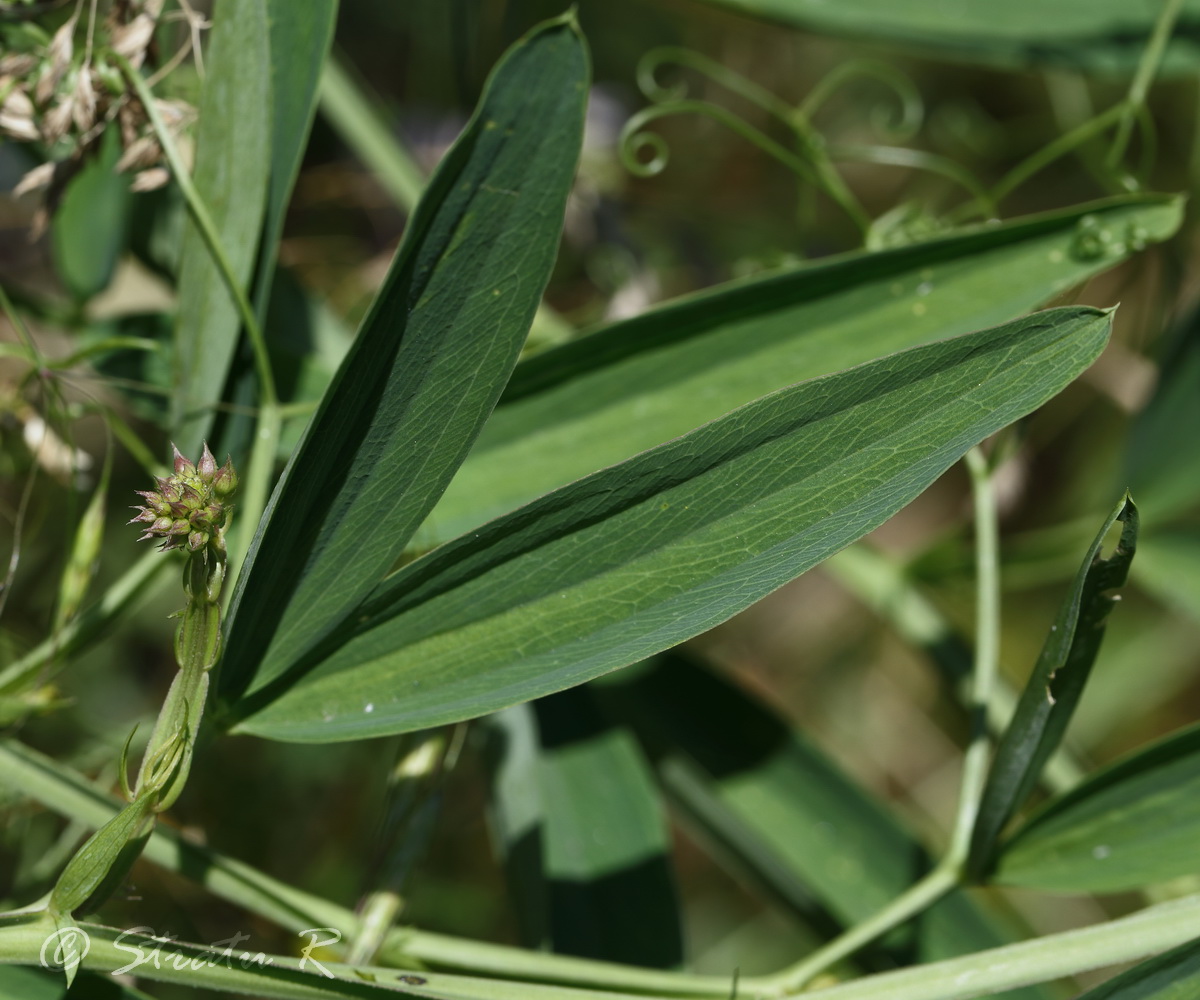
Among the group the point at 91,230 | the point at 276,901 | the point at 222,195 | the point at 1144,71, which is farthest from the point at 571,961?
the point at 1144,71

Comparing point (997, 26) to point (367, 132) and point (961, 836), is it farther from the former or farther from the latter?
point (961, 836)

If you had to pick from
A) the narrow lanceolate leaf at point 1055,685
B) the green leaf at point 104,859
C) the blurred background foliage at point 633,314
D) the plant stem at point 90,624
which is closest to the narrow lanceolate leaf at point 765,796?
the blurred background foliage at point 633,314

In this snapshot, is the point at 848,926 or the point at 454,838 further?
the point at 454,838

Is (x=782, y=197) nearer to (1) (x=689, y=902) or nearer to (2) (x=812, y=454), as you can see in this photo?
(1) (x=689, y=902)

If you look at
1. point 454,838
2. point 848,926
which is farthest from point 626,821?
point 454,838

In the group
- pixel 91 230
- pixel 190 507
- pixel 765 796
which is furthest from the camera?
pixel 765 796

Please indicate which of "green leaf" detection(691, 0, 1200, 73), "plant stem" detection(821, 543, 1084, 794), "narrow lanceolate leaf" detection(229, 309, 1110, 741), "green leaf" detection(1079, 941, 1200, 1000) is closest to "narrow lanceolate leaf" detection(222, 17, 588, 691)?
"narrow lanceolate leaf" detection(229, 309, 1110, 741)
